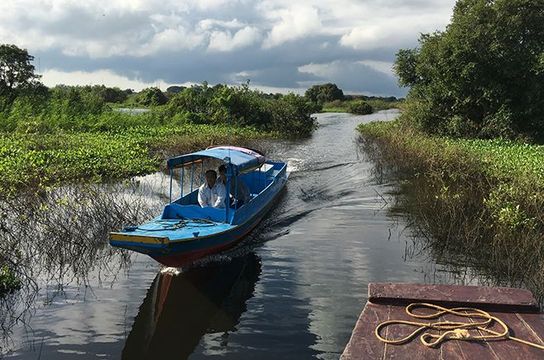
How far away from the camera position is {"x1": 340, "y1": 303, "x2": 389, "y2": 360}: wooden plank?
3459mm

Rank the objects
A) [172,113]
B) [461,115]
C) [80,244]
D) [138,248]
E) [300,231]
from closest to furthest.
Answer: [138,248] → [80,244] → [300,231] → [461,115] → [172,113]

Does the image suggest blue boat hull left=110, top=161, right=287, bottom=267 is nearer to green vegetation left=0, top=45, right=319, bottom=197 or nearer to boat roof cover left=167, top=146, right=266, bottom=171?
boat roof cover left=167, top=146, right=266, bottom=171

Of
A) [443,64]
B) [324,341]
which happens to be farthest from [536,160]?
[324,341]

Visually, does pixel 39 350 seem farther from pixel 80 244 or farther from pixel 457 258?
pixel 457 258

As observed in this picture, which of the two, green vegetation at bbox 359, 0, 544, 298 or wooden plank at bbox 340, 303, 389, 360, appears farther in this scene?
green vegetation at bbox 359, 0, 544, 298

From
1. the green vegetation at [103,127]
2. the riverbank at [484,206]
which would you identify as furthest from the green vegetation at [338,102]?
the riverbank at [484,206]

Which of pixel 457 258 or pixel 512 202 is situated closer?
pixel 457 258

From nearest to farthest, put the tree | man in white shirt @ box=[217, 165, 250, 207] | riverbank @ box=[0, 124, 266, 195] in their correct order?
1. man in white shirt @ box=[217, 165, 250, 207]
2. riverbank @ box=[0, 124, 266, 195]
3. the tree

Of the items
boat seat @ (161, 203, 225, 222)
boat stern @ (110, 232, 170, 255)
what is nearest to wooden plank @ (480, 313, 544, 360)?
boat stern @ (110, 232, 170, 255)

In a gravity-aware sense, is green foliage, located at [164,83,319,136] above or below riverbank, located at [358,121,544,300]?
above

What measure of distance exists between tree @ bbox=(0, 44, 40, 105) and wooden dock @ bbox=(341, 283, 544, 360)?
30.7 m

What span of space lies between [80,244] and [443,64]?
67.1 feet

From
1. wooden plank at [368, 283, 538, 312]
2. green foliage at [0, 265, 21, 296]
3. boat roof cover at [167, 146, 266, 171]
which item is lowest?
green foliage at [0, 265, 21, 296]

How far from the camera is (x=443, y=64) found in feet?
81.8
